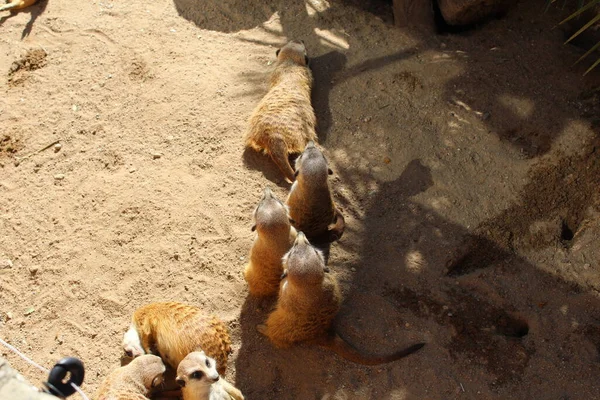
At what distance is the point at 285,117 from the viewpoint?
396cm

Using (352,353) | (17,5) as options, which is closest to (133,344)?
(352,353)

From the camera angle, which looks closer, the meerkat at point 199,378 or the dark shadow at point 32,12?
the meerkat at point 199,378

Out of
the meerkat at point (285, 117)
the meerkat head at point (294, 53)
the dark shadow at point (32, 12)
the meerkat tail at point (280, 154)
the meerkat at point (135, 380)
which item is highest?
the meerkat head at point (294, 53)

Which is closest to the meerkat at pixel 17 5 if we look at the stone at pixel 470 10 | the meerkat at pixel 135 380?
the stone at pixel 470 10

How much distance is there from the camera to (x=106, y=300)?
337 centimetres

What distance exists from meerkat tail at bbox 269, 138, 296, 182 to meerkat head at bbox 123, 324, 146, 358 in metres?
1.44

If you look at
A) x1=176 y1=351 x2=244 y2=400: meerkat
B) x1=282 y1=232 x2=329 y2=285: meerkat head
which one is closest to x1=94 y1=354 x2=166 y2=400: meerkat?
x1=176 y1=351 x2=244 y2=400: meerkat

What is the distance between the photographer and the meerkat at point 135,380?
105 inches

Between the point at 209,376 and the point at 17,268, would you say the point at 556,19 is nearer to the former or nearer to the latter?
the point at 209,376

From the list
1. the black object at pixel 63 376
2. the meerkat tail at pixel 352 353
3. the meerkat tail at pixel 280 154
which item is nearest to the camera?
the black object at pixel 63 376

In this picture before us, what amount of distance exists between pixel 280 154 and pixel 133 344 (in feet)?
5.22

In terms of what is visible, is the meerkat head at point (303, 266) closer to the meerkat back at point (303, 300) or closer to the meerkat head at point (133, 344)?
the meerkat back at point (303, 300)

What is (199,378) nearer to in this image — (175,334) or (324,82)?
(175,334)

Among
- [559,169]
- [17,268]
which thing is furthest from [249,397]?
[559,169]
